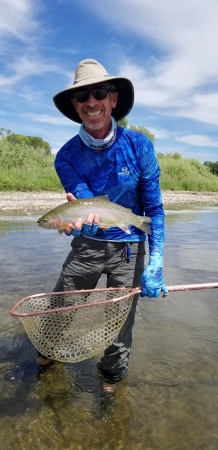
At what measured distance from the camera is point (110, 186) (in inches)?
135

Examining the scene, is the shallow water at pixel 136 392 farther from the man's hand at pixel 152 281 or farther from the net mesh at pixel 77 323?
the man's hand at pixel 152 281

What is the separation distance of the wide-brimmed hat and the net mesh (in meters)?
1.67

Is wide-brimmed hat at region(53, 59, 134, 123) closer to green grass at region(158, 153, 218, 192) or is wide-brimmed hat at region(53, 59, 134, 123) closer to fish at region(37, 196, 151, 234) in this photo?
fish at region(37, 196, 151, 234)

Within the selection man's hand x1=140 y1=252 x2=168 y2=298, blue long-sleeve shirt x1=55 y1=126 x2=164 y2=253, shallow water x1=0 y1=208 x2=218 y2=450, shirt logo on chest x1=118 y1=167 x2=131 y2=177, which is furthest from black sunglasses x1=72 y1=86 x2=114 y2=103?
shallow water x1=0 y1=208 x2=218 y2=450

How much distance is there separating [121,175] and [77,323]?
4.49 ft

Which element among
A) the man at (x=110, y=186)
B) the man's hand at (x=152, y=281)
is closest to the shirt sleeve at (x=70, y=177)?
the man at (x=110, y=186)

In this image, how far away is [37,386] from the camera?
3.67 m

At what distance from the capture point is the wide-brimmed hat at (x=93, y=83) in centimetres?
318

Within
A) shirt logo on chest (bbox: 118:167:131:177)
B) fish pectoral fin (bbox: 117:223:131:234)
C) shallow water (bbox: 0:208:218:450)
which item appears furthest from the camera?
shirt logo on chest (bbox: 118:167:131:177)

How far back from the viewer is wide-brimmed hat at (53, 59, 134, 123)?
3.18m

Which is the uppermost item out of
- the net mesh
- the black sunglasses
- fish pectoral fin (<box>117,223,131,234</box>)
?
the black sunglasses

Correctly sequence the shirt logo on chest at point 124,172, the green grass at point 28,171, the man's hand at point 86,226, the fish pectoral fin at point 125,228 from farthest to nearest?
1. the green grass at point 28,171
2. the shirt logo on chest at point 124,172
3. the fish pectoral fin at point 125,228
4. the man's hand at point 86,226

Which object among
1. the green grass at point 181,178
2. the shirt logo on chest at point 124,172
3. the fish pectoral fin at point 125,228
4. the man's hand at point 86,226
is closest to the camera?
the man's hand at point 86,226

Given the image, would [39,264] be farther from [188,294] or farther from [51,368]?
[51,368]
